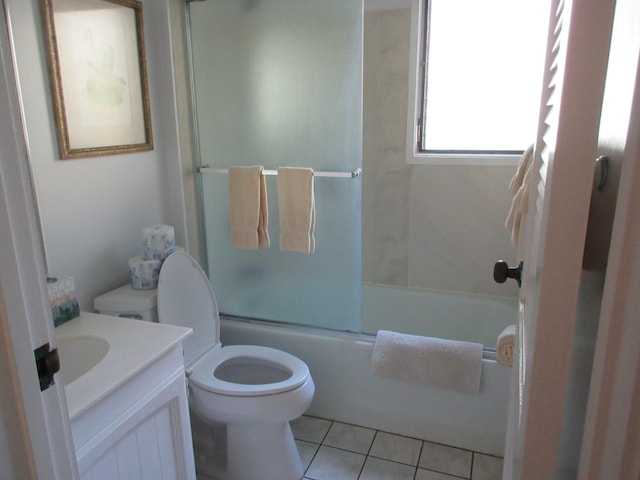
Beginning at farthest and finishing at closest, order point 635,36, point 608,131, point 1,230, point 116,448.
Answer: point 116,448
point 1,230
point 608,131
point 635,36

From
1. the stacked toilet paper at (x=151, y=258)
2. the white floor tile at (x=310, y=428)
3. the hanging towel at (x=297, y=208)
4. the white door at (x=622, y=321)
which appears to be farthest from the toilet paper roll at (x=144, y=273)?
the white door at (x=622, y=321)

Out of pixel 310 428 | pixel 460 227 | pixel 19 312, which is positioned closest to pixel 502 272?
pixel 19 312

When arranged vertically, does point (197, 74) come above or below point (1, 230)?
above

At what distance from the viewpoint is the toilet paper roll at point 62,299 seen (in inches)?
61.6

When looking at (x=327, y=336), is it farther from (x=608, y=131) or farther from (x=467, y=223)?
(x=608, y=131)

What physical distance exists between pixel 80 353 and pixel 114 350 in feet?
0.61

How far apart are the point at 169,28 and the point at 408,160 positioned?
54.3 inches

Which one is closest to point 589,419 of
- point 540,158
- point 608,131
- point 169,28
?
point 608,131

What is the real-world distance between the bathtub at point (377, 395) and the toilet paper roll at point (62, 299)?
93 cm

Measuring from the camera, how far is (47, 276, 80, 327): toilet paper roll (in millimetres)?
1563

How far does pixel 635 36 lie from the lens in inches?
16.2

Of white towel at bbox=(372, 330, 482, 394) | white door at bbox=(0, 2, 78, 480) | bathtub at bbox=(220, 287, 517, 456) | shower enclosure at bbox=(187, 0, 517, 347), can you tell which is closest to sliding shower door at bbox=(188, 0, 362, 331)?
shower enclosure at bbox=(187, 0, 517, 347)

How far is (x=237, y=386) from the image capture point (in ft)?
5.98

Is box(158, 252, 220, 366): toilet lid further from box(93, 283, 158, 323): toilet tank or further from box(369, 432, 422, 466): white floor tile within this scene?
box(369, 432, 422, 466): white floor tile
